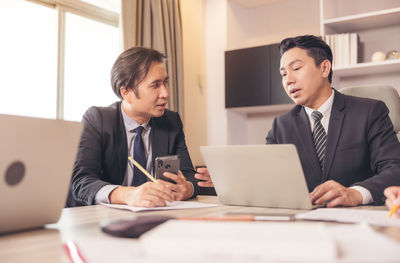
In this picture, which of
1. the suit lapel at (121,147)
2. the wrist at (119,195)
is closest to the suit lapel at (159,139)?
the suit lapel at (121,147)

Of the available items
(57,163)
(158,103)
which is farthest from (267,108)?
(57,163)

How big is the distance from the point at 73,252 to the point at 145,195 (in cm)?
59

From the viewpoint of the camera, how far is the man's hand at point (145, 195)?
1210 millimetres

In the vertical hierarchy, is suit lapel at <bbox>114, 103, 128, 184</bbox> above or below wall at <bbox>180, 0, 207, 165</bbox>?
below

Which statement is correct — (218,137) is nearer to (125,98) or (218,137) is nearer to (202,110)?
(202,110)

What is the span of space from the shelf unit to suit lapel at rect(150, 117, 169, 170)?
1.84 metres

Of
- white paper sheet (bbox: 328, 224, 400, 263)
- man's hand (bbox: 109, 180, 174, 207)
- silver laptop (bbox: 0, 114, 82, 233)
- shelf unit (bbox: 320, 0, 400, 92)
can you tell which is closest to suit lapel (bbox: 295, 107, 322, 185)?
man's hand (bbox: 109, 180, 174, 207)

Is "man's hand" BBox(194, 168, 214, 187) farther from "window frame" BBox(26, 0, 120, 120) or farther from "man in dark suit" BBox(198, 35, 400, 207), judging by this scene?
"window frame" BBox(26, 0, 120, 120)

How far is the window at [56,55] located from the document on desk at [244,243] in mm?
2360

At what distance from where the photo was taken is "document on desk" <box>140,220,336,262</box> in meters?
0.51

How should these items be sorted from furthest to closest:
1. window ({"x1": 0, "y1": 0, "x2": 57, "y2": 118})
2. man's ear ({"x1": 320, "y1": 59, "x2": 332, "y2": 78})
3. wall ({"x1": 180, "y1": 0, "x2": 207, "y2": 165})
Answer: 1. wall ({"x1": 180, "y1": 0, "x2": 207, "y2": 165})
2. window ({"x1": 0, "y1": 0, "x2": 57, "y2": 118})
3. man's ear ({"x1": 320, "y1": 59, "x2": 332, "y2": 78})

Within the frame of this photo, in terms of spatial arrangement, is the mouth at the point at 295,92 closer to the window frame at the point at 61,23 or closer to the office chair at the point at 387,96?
the office chair at the point at 387,96

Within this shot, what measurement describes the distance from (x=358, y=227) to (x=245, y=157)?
0.46 m

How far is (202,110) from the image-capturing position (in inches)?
156
